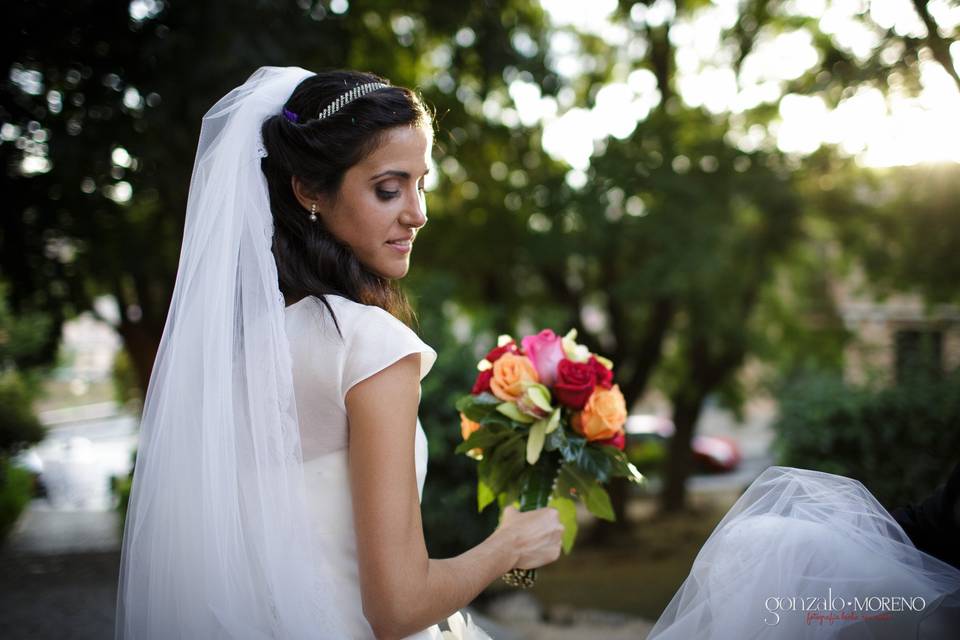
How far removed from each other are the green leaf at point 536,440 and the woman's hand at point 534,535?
0.22 metres

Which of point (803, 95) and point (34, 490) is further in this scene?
point (34, 490)

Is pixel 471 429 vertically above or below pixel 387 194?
below

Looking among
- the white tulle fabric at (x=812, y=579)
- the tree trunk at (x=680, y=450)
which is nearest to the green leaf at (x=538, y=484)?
the white tulle fabric at (x=812, y=579)

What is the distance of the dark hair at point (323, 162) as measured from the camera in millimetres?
1797

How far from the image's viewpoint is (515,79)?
296 inches

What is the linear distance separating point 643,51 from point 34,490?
11231 mm

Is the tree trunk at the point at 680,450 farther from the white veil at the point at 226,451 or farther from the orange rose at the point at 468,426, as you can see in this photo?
the white veil at the point at 226,451

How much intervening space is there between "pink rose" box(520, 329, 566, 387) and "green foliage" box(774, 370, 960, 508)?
534cm

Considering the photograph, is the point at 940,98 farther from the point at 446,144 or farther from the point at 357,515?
the point at 357,515

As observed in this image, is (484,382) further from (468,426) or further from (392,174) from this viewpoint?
(392,174)

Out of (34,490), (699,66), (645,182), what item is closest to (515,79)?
(645,182)

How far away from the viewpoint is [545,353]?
2.50m

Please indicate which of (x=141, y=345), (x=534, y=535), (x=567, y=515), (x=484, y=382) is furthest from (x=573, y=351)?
(x=141, y=345)

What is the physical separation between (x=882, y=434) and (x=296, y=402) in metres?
6.75
